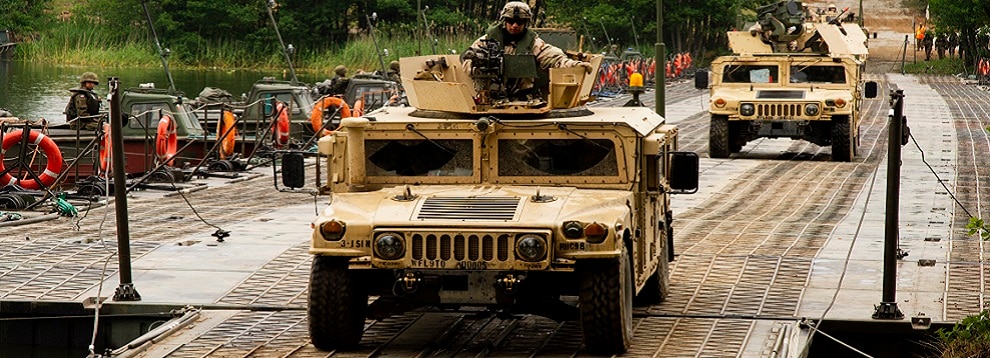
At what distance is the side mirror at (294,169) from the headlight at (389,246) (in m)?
1.27

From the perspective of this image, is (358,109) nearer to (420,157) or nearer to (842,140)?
(842,140)

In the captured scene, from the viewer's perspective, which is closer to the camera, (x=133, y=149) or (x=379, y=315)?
(x=379, y=315)

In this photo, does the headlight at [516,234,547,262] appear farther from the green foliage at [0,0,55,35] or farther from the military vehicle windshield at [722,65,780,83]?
the green foliage at [0,0,55,35]

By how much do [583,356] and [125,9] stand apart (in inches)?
2546

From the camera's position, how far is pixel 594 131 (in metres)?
11.5

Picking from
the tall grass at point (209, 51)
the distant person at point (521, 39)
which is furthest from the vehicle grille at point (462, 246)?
the tall grass at point (209, 51)

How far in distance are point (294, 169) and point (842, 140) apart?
16.4 m

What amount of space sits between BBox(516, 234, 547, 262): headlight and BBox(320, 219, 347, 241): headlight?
3.46 ft

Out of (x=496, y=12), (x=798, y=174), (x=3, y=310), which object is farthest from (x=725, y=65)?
(x=496, y=12)

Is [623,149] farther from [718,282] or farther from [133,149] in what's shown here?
[133,149]

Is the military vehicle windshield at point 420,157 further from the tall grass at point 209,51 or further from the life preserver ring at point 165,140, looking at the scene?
the tall grass at point 209,51

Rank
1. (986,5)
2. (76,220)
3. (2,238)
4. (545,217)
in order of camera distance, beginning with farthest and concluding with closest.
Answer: (986,5), (76,220), (2,238), (545,217)

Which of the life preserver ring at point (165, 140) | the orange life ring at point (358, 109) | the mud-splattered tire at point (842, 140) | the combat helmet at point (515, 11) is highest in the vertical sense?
the combat helmet at point (515, 11)

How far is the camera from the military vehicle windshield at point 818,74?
2722cm
